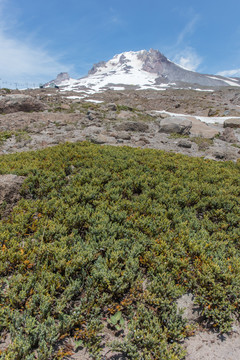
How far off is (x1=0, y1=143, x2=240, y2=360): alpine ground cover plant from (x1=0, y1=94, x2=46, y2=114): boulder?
69.4ft

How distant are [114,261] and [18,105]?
2680 cm

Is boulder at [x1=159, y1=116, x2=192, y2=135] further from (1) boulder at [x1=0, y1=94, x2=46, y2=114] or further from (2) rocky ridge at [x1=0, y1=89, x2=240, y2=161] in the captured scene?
(1) boulder at [x1=0, y1=94, x2=46, y2=114]

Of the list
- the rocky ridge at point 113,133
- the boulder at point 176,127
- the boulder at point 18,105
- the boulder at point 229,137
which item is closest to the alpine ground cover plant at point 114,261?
the rocky ridge at point 113,133

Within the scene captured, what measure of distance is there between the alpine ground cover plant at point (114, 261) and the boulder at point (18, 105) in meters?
21.2

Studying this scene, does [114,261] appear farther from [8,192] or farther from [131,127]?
[131,127]

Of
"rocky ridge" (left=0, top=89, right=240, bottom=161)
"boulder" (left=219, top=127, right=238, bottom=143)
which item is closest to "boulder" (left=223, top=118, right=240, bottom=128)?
"rocky ridge" (left=0, top=89, right=240, bottom=161)

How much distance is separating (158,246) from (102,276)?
1.52m

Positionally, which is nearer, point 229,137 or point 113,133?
point 113,133

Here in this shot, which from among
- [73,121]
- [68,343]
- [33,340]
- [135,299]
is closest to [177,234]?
[135,299]

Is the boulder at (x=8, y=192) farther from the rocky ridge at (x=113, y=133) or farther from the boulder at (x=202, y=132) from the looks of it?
the boulder at (x=202, y=132)

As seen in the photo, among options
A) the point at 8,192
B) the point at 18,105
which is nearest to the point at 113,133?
the point at 8,192

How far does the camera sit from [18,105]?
80.9ft

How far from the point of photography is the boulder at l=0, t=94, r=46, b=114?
23991 millimetres

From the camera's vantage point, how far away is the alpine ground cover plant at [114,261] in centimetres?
302
